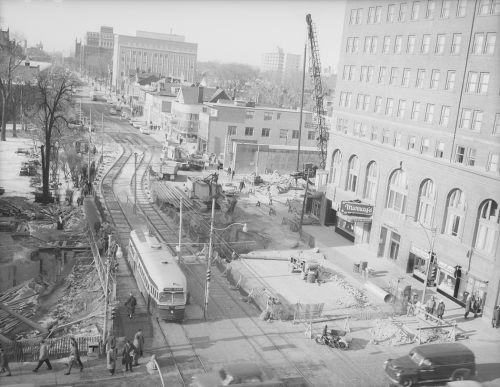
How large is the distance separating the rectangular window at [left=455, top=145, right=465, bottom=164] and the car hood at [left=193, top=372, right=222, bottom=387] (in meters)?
23.2

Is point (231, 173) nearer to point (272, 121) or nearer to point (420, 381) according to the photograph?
point (272, 121)

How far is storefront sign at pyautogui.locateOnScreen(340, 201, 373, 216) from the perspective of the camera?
44.4 metres

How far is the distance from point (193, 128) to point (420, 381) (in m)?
82.6

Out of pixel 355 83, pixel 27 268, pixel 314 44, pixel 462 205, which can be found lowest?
pixel 27 268

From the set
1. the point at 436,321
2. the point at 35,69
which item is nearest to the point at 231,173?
the point at 436,321

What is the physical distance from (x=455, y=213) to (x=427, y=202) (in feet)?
9.36

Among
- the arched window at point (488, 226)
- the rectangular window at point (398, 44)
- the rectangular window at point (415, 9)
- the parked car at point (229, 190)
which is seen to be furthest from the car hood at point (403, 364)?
the parked car at point (229, 190)

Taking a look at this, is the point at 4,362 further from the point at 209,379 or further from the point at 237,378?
the point at 237,378

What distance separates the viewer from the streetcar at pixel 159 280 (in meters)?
28.0

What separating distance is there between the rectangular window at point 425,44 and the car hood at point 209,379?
28815mm

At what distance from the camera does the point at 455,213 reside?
36906 millimetres

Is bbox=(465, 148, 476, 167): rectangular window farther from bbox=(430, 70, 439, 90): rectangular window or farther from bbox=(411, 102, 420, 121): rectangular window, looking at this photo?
bbox=(411, 102, 420, 121): rectangular window

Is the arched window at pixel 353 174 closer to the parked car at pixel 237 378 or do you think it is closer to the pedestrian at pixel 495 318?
the pedestrian at pixel 495 318

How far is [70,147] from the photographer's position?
7862 centimetres
